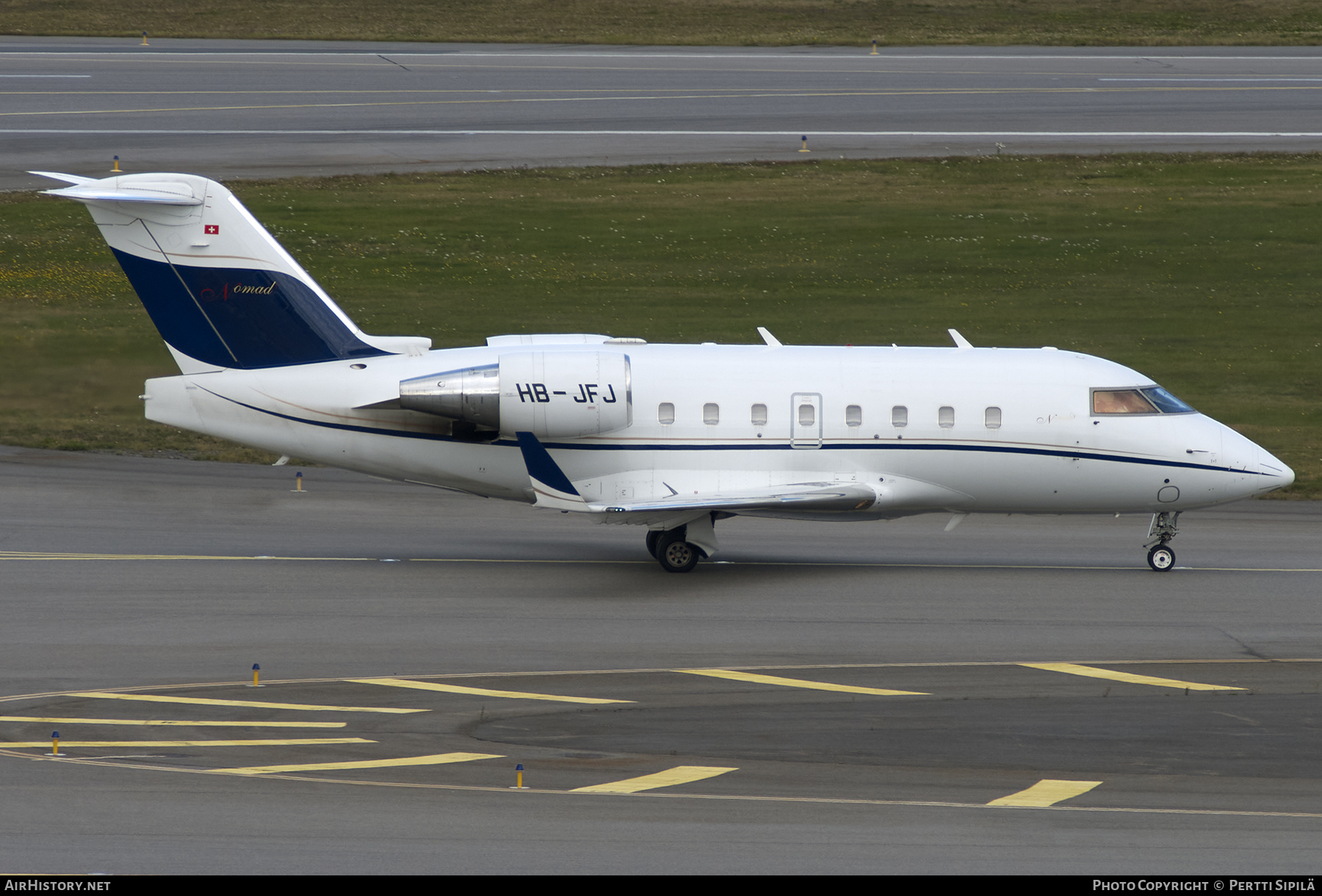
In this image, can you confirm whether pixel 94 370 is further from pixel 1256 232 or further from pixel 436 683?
pixel 1256 232

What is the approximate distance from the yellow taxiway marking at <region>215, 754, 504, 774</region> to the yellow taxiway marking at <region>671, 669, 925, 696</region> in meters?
3.93

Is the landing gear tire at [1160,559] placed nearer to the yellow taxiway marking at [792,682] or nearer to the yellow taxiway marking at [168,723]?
the yellow taxiway marking at [792,682]

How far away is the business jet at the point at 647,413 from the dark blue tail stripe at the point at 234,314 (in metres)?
0.03

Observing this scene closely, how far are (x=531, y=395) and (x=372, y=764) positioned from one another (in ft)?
28.0

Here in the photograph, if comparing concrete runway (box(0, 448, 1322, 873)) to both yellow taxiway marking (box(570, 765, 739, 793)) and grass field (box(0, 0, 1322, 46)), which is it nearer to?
yellow taxiway marking (box(570, 765, 739, 793))


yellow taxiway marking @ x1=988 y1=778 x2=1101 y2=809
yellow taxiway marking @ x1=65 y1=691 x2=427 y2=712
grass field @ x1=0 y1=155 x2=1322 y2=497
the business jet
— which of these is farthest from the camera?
grass field @ x1=0 y1=155 x2=1322 y2=497

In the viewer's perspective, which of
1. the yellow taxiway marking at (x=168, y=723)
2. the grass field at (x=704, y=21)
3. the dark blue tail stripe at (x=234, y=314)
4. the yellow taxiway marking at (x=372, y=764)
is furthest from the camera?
the grass field at (x=704, y=21)

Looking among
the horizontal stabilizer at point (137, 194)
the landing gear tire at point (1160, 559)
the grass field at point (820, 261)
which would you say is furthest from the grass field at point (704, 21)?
the landing gear tire at point (1160, 559)

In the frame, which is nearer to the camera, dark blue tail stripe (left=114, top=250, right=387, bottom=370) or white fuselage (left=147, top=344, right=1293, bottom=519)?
white fuselage (left=147, top=344, right=1293, bottom=519)

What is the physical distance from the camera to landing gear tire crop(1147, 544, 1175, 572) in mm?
25172

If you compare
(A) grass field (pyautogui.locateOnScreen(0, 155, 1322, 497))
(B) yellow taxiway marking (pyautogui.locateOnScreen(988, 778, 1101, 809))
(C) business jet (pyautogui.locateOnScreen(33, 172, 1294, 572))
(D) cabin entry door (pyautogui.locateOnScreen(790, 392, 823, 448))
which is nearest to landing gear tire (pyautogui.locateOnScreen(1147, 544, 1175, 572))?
(C) business jet (pyautogui.locateOnScreen(33, 172, 1294, 572))

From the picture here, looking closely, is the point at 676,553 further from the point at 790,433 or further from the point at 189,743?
the point at 189,743

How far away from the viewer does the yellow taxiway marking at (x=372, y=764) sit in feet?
52.7

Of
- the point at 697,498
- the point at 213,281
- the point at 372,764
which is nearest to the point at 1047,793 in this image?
the point at 372,764
